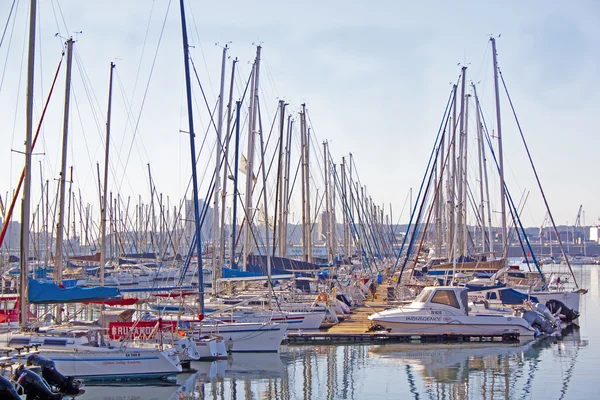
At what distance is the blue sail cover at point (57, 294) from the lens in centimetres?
2500

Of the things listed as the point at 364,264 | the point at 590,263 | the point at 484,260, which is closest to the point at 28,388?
the point at 484,260

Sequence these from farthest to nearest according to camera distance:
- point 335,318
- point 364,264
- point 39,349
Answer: point 364,264, point 335,318, point 39,349

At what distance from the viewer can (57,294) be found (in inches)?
998

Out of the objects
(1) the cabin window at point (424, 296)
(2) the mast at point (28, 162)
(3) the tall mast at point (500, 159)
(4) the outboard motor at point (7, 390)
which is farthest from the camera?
(3) the tall mast at point (500, 159)

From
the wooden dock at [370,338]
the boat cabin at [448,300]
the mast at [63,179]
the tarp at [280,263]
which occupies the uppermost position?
the mast at [63,179]

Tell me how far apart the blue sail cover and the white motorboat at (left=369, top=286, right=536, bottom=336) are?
13.8m

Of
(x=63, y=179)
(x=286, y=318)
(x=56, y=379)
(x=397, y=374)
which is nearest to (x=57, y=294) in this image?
(x=56, y=379)

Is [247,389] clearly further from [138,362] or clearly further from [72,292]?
[72,292]

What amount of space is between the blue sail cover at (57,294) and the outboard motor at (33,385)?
246 inches

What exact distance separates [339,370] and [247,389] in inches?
166

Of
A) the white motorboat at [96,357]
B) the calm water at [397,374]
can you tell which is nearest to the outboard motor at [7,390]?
the calm water at [397,374]

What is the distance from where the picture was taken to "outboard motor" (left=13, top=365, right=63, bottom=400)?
1861 cm

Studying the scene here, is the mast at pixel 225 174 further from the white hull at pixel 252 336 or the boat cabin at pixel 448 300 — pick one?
the boat cabin at pixel 448 300

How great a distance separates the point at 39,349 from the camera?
24.4 metres
